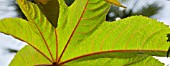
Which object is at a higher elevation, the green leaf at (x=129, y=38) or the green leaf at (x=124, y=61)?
the green leaf at (x=129, y=38)

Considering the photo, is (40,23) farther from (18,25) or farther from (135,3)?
(135,3)

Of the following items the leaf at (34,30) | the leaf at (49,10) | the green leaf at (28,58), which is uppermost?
the leaf at (49,10)

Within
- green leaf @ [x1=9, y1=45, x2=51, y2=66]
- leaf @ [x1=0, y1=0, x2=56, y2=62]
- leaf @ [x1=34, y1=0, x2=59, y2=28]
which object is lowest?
green leaf @ [x1=9, y1=45, x2=51, y2=66]

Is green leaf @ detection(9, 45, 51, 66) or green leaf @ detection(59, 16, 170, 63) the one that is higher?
green leaf @ detection(59, 16, 170, 63)

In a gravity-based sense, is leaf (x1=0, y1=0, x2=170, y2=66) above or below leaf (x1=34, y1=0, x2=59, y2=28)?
below

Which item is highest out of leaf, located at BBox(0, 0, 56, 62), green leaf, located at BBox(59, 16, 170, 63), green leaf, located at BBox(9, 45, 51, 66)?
green leaf, located at BBox(59, 16, 170, 63)

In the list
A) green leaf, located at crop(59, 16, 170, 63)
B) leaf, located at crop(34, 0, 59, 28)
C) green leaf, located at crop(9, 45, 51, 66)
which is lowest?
green leaf, located at crop(9, 45, 51, 66)

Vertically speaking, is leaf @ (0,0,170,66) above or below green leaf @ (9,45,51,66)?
above

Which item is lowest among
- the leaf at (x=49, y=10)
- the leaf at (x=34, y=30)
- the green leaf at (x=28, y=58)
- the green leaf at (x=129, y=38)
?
the green leaf at (x=28, y=58)
